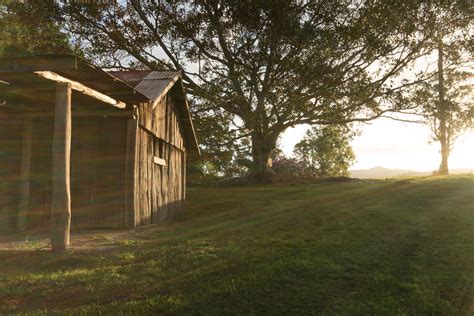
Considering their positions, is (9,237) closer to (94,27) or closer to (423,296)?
(423,296)

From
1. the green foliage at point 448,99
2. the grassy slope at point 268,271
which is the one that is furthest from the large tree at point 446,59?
the grassy slope at point 268,271

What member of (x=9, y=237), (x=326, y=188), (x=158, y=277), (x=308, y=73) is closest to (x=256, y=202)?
(x=326, y=188)

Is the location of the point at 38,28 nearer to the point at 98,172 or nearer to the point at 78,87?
the point at 98,172

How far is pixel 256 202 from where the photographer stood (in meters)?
18.1

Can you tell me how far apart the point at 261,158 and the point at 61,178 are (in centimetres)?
1907

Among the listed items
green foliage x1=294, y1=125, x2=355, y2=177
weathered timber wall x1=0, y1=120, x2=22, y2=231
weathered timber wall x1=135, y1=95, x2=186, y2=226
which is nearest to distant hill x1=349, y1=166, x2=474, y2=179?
green foliage x1=294, y1=125, x2=355, y2=177

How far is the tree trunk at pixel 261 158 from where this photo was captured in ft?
86.1

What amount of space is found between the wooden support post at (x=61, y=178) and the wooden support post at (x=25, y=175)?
4212 mm

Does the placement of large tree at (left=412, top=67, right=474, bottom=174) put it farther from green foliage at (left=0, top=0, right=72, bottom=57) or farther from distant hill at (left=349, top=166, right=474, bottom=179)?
green foliage at (left=0, top=0, right=72, bottom=57)

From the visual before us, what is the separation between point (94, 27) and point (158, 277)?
2031cm

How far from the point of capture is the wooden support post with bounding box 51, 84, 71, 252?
7.99 meters

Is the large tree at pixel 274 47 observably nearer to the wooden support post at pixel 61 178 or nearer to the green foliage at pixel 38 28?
the green foliage at pixel 38 28

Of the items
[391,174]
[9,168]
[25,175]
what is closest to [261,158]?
[25,175]

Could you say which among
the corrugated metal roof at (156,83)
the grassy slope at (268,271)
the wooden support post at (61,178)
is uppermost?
the corrugated metal roof at (156,83)
